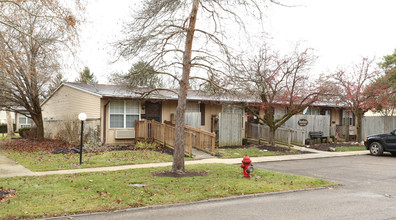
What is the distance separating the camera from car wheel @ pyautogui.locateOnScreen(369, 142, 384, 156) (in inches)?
669

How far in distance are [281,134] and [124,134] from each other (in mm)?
9483

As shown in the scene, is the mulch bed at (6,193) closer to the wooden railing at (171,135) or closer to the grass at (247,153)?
the wooden railing at (171,135)

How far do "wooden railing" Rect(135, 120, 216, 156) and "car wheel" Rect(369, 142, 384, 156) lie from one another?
8768mm

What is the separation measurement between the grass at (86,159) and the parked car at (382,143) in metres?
11.0

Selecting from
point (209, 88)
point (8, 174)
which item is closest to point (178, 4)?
point (209, 88)

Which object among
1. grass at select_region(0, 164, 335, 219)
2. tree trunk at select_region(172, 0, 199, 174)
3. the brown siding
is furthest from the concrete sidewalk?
the brown siding

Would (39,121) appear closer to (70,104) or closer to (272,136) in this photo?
(70,104)

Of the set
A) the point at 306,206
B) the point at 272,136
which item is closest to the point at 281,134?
the point at 272,136

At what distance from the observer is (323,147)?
20.2 meters

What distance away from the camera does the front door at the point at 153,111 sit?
19.4 m

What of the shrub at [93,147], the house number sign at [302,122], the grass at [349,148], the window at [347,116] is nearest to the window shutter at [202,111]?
the house number sign at [302,122]

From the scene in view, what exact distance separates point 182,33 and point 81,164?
6062 mm

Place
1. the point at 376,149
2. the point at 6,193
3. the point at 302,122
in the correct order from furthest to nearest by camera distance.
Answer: the point at 302,122, the point at 376,149, the point at 6,193

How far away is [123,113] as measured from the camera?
1845 centimetres
